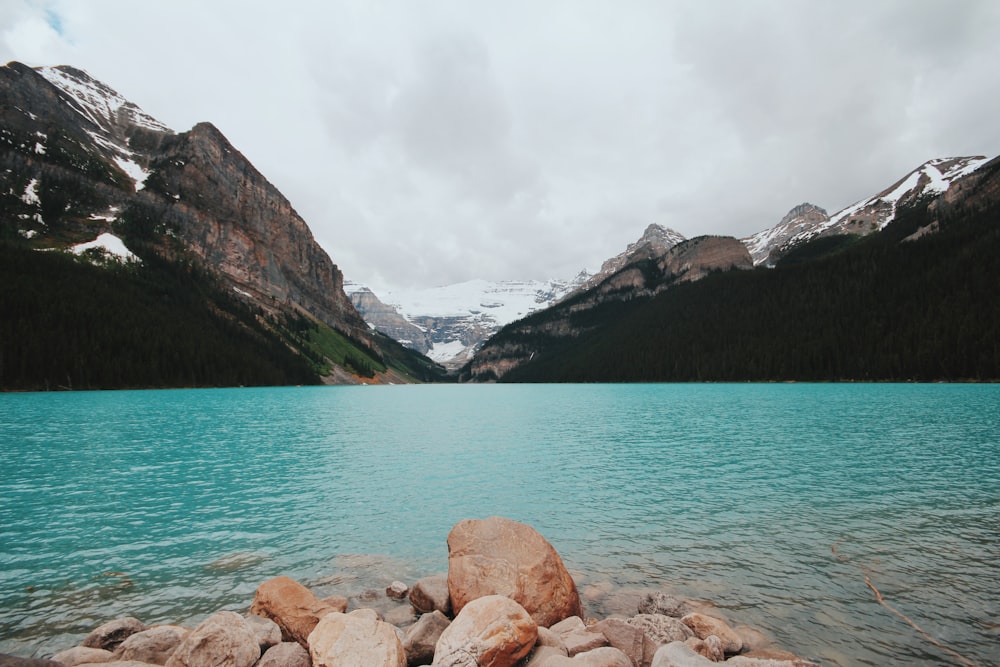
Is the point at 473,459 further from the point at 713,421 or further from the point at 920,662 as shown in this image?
the point at 713,421

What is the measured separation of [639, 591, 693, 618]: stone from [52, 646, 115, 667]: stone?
10.8m

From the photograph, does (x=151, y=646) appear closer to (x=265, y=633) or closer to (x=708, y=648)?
(x=265, y=633)

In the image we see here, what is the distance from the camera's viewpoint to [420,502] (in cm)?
2195

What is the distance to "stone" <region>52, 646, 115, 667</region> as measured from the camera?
26.5 ft

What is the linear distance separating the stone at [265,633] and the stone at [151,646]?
3.62 ft

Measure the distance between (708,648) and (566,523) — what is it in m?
9.74

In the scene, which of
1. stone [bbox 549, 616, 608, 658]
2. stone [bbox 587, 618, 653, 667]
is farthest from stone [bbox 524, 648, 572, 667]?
stone [bbox 587, 618, 653, 667]

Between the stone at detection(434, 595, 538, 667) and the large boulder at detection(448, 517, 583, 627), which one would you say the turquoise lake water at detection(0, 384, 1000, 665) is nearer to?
the large boulder at detection(448, 517, 583, 627)

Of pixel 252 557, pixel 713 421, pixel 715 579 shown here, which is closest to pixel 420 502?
pixel 252 557

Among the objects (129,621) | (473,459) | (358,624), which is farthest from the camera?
(473,459)

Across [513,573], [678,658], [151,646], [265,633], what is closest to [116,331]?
[151,646]

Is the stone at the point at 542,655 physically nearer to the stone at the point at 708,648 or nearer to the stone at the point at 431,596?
the stone at the point at 708,648

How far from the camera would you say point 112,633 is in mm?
9297

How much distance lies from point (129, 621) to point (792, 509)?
22.0 m
